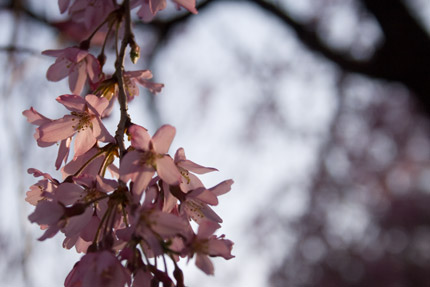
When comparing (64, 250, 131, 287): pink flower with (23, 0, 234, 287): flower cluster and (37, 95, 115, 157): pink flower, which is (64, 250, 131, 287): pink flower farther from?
(37, 95, 115, 157): pink flower

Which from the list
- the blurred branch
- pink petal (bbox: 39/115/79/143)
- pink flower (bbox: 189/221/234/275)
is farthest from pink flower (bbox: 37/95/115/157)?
the blurred branch

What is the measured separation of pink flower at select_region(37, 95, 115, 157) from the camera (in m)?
0.66

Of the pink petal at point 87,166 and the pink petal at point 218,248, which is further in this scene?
the pink petal at point 87,166

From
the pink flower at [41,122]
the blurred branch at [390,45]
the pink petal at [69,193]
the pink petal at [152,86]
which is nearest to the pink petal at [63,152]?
the pink flower at [41,122]

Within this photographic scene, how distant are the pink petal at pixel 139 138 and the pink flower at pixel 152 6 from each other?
0.32 metres

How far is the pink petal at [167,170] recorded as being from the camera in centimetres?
57

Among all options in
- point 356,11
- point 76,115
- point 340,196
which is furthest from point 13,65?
point 340,196

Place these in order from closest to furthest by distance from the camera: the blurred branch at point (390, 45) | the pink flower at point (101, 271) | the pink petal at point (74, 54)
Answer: the pink flower at point (101, 271), the pink petal at point (74, 54), the blurred branch at point (390, 45)

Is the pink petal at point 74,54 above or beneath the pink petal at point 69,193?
above

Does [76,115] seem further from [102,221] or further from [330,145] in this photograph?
[330,145]

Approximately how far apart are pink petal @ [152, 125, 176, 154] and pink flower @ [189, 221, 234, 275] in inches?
4.7

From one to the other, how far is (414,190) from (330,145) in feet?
8.82

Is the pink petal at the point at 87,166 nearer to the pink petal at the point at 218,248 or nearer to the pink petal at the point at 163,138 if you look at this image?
the pink petal at the point at 163,138

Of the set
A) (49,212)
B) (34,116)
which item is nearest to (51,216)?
(49,212)
